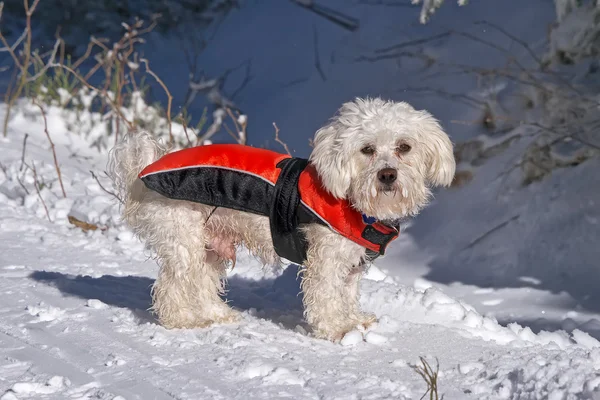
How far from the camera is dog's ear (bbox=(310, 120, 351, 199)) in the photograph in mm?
4250

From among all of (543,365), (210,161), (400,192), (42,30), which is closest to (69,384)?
(210,161)

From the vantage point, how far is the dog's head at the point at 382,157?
4211 millimetres

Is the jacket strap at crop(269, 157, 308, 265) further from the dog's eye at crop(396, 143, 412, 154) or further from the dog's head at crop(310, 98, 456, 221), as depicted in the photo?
the dog's eye at crop(396, 143, 412, 154)

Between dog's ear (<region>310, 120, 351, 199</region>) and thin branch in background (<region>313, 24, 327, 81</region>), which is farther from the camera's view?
thin branch in background (<region>313, 24, 327, 81</region>)

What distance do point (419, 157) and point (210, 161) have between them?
3.58ft

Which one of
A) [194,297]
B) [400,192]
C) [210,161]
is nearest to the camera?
[400,192]

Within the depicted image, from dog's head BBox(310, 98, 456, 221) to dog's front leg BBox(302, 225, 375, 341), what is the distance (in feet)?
0.86

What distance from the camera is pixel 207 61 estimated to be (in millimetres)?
12070

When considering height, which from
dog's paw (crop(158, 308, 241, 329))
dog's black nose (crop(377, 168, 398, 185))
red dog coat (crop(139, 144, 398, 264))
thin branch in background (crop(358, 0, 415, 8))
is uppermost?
thin branch in background (crop(358, 0, 415, 8))

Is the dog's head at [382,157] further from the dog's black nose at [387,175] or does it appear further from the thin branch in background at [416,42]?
the thin branch in background at [416,42]

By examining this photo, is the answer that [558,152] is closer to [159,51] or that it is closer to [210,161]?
[210,161]

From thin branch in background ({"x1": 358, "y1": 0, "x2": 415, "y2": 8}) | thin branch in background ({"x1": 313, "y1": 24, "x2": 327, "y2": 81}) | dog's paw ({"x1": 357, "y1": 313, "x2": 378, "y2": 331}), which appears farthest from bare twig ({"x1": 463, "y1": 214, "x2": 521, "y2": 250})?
thin branch in background ({"x1": 358, "y1": 0, "x2": 415, "y2": 8})

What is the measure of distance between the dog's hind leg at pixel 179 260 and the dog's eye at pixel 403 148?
3.79 ft

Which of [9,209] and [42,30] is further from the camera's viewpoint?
[42,30]
